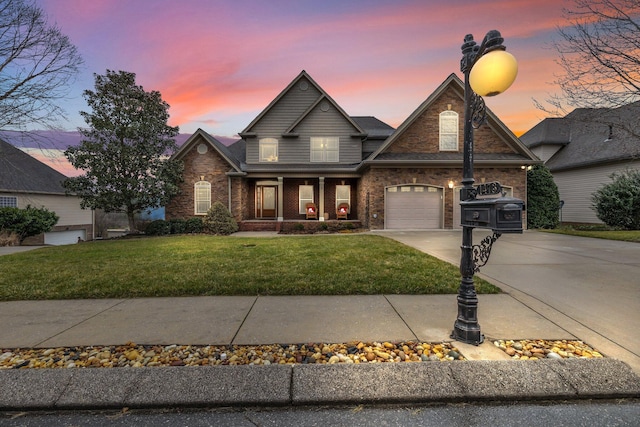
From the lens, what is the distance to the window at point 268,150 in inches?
731

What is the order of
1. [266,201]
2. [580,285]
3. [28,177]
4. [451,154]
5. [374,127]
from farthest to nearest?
[374,127] → [266,201] → [28,177] → [451,154] → [580,285]

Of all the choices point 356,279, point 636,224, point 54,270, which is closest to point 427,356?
point 356,279

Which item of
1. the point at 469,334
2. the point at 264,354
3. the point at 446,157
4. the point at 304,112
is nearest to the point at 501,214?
the point at 469,334

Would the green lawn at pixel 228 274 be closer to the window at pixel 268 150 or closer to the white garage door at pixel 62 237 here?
the window at pixel 268 150

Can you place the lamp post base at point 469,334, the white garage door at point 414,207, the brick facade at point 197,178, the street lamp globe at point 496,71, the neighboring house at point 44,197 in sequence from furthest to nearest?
the neighboring house at point 44,197
the brick facade at point 197,178
the white garage door at point 414,207
the lamp post base at point 469,334
the street lamp globe at point 496,71

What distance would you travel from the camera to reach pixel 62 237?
2148cm

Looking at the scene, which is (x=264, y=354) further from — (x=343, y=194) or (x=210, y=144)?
(x=343, y=194)

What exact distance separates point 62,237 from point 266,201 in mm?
16548

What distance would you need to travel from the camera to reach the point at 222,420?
218 cm

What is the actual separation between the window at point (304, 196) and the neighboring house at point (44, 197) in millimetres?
14907

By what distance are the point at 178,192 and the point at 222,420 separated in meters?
16.5

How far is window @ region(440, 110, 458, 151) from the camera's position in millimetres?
15930

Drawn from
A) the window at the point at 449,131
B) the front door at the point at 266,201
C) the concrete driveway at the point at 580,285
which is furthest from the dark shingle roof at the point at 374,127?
the concrete driveway at the point at 580,285

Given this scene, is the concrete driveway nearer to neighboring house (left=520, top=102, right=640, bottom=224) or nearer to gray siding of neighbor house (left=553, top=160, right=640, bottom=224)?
neighboring house (left=520, top=102, right=640, bottom=224)
